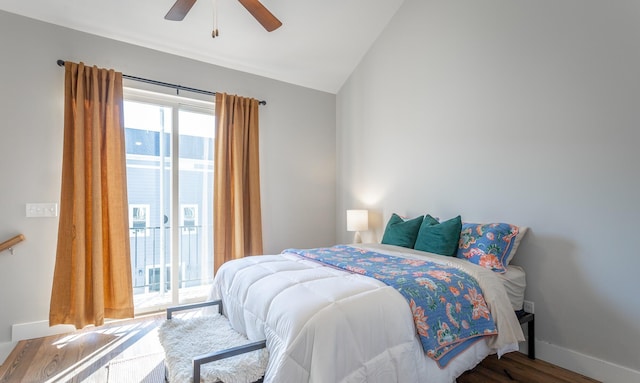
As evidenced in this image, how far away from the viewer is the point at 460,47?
3070 millimetres

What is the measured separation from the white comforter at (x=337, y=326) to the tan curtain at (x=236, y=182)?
59.0 inches

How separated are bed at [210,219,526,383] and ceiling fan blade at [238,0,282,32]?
1839mm

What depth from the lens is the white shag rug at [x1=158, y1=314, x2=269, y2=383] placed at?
1.44m

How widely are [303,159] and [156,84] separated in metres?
1.90

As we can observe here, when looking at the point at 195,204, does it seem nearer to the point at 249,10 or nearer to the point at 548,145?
the point at 249,10

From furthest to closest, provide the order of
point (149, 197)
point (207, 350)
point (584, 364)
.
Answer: point (149, 197) < point (584, 364) < point (207, 350)

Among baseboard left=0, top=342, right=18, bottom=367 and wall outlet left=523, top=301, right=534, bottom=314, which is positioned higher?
wall outlet left=523, top=301, right=534, bottom=314

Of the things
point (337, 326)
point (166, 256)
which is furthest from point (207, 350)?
point (166, 256)

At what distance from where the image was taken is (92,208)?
2.87 metres

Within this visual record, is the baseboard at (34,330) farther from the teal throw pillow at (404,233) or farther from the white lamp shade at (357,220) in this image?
the teal throw pillow at (404,233)

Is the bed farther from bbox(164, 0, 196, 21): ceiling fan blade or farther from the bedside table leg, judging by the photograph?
bbox(164, 0, 196, 21): ceiling fan blade

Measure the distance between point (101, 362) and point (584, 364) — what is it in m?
3.42

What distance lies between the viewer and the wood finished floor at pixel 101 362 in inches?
85.0

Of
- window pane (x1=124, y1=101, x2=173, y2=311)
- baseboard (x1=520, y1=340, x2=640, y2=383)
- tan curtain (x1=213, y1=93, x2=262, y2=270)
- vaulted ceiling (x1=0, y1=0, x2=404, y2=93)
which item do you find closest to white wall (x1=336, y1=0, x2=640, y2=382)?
baseboard (x1=520, y1=340, x2=640, y2=383)
